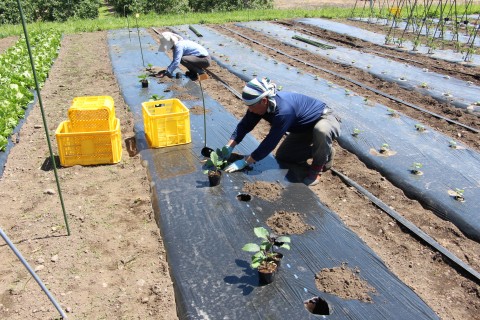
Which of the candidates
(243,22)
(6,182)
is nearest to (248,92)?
(6,182)

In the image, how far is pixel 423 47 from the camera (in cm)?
1197

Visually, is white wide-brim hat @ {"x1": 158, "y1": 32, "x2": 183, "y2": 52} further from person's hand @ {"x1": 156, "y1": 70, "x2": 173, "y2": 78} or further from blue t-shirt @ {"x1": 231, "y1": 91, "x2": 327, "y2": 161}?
blue t-shirt @ {"x1": 231, "y1": 91, "x2": 327, "y2": 161}

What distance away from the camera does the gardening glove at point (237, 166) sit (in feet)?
15.1

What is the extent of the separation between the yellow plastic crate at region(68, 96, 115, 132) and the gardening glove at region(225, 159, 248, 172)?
5.75 feet

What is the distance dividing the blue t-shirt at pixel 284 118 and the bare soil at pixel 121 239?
47cm

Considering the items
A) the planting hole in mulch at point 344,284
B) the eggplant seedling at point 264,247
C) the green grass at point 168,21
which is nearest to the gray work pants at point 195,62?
the eggplant seedling at point 264,247

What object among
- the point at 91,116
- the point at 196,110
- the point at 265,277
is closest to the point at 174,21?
the point at 196,110

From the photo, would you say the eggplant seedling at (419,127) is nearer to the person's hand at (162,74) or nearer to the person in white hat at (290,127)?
the person in white hat at (290,127)

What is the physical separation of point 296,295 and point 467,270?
5.31 feet

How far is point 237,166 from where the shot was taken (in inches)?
183

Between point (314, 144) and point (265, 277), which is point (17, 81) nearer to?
point (314, 144)

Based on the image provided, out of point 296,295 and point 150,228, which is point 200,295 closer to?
point 296,295

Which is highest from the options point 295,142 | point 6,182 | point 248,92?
point 248,92

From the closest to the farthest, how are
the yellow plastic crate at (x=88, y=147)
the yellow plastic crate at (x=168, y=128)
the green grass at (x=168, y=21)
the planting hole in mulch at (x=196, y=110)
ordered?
the yellow plastic crate at (x=88, y=147) → the yellow plastic crate at (x=168, y=128) → the planting hole in mulch at (x=196, y=110) → the green grass at (x=168, y=21)
